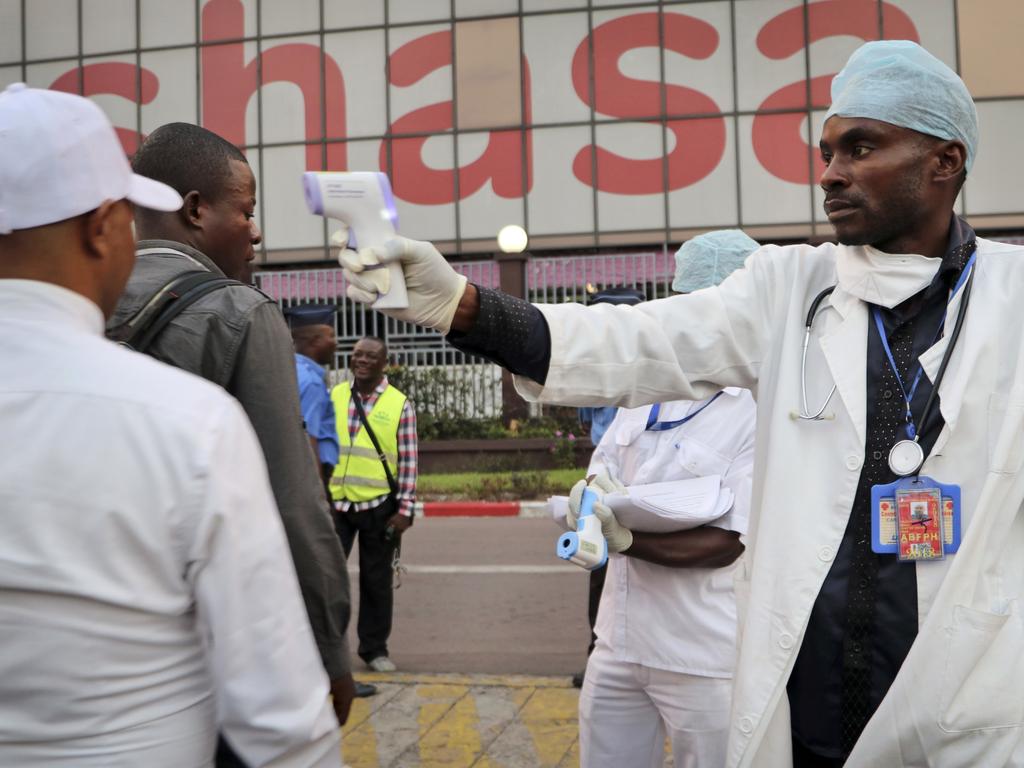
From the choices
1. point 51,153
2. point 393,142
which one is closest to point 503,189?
point 393,142

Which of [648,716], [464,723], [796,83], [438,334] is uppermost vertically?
[796,83]

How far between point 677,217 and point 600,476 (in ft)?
60.9

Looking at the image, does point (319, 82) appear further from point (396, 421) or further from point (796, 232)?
point (396, 421)

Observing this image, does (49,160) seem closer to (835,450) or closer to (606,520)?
(835,450)

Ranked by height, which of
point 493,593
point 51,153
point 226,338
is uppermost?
point 51,153

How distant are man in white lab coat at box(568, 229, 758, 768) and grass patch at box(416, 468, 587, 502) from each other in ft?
38.1

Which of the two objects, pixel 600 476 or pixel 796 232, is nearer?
pixel 600 476

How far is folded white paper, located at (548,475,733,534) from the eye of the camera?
3.38m

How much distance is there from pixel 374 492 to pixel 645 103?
15789mm

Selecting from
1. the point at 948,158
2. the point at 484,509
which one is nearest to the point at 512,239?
the point at 484,509

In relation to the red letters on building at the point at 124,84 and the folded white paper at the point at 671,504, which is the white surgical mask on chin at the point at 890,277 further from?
the red letters on building at the point at 124,84

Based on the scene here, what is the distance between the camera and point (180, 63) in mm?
23734

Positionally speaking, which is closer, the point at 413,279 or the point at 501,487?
the point at 413,279

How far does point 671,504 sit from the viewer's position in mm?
3412
